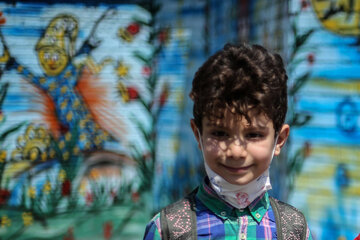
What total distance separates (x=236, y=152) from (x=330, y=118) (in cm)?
240

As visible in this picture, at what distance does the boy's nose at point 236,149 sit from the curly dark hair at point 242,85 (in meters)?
0.09

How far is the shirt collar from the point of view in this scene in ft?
6.40

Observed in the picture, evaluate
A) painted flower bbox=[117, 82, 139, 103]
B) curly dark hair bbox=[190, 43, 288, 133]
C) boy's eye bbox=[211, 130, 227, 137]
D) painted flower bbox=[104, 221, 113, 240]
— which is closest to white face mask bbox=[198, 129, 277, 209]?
boy's eye bbox=[211, 130, 227, 137]

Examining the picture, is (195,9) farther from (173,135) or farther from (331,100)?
(331,100)

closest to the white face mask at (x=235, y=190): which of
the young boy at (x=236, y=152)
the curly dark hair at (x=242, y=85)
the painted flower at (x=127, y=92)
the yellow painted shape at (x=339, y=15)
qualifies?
the young boy at (x=236, y=152)

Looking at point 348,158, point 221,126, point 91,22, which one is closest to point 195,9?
point 91,22

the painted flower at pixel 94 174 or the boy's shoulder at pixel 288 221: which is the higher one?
the boy's shoulder at pixel 288 221

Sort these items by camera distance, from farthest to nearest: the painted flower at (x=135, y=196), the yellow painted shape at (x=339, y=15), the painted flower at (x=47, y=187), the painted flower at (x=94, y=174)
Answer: the painted flower at (x=135, y=196) → the painted flower at (x=94, y=174) → the painted flower at (x=47, y=187) → the yellow painted shape at (x=339, y=15)

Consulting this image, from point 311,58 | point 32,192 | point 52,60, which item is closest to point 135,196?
point 32,192

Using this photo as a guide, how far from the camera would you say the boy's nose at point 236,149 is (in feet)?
6.06

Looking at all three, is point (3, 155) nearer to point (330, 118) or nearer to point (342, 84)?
point (330, 118)

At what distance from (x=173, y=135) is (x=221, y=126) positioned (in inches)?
125

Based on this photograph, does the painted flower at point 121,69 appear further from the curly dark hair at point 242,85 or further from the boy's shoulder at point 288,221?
the boy's shoulder at point 288,221

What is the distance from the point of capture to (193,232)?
1896mm
